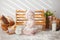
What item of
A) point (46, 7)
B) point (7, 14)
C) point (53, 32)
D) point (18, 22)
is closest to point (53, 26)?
point (53, 32)

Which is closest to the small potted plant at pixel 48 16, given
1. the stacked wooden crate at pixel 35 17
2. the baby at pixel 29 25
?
the stacked wooden crate at pixel 35 17

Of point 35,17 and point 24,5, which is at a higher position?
point 24,5

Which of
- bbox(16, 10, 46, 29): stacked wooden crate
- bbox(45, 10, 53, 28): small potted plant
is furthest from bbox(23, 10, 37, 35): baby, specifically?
bbox(45, 10, 53, 28): small potted plant

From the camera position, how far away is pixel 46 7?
5.35 feet

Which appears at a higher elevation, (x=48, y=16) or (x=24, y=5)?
(x=24, y=5)

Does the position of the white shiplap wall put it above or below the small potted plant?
above

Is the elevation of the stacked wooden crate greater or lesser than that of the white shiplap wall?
lesser

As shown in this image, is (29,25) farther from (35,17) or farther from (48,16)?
(48,16)

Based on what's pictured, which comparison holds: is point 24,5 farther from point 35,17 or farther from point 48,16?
point 48,16

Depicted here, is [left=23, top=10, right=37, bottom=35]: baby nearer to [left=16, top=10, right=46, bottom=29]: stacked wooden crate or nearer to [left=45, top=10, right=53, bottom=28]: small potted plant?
[left=16, top=10, right=46, bottom=29]: stacked wooden crate

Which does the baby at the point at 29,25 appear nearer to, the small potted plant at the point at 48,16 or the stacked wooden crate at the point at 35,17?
the stacked wooden crate at the point at 35,17

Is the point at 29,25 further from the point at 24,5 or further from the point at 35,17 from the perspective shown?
the point at 24,5

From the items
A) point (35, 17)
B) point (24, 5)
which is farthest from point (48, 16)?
point (24, 5)

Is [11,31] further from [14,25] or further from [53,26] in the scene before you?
[53,26]
